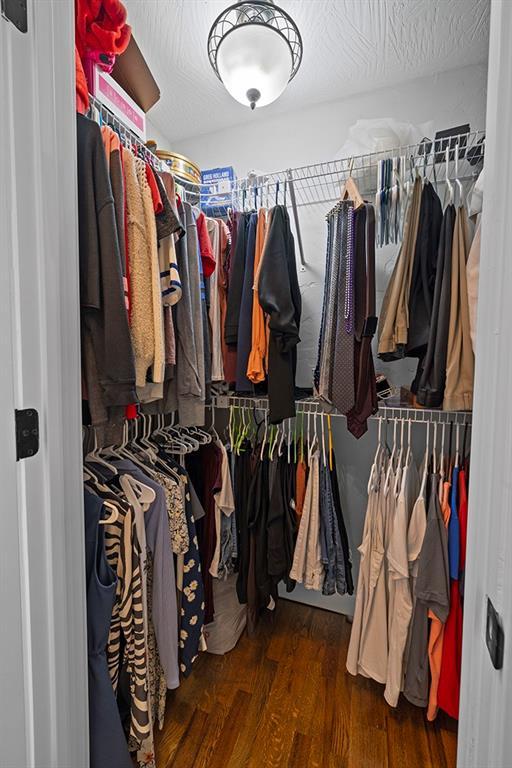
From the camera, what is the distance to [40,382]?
1.94 ft

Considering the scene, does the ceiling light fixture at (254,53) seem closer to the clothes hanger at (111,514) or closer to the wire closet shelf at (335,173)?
the wire closet shelf at (335,173)

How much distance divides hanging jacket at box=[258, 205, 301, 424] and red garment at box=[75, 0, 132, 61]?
69 cm

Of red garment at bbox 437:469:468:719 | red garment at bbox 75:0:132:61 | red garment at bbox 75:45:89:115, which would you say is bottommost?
red garment at bbox 437:469:468:719

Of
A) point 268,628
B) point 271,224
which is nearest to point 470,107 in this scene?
point 271,224

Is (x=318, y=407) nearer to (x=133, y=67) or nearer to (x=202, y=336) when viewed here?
(x=202, y=336)

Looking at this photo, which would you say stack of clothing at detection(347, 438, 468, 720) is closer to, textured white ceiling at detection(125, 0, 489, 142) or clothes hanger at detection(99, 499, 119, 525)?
clothes hanger at detection(99, 499, 119, 525)

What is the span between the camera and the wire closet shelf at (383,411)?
4.56 ft

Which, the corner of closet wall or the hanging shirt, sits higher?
the corner of closet wall

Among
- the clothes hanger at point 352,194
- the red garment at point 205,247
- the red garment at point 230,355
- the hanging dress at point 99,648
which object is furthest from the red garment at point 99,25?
the hanging dress at point 99,648

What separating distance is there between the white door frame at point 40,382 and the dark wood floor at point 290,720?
770 mm

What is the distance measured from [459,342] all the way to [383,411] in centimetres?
40

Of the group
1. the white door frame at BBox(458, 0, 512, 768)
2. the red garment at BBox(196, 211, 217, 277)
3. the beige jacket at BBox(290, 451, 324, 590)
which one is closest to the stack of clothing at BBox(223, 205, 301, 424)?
the red garment at BBox(196, 211, 217, 277)

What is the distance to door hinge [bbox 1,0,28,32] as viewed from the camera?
1.68 feet

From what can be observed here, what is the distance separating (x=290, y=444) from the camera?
5.16 feet
